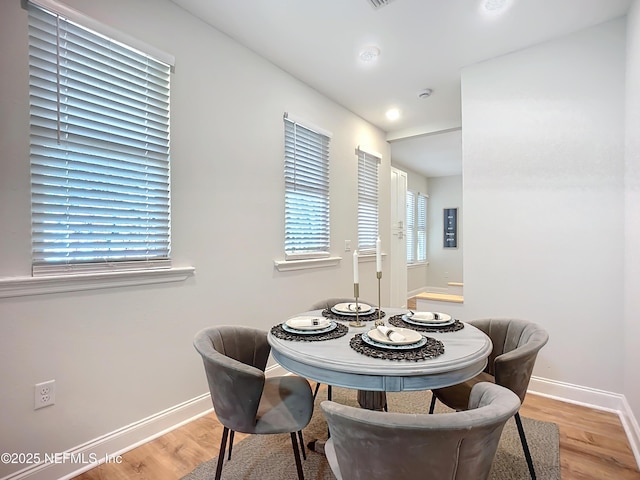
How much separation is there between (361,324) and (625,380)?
6.77 ft

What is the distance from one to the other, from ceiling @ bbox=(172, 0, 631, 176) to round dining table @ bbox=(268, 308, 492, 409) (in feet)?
7.13

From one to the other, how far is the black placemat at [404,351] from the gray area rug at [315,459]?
0.83 meters

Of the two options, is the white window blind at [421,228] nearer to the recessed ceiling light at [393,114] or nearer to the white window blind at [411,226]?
the white window blind at [411,226]

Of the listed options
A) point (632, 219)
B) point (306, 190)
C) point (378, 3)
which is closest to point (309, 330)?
point (306, 190)

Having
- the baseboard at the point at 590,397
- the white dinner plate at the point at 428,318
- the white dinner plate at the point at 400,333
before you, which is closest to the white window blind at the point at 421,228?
the baseboard at the point at 590,397

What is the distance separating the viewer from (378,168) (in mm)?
4555

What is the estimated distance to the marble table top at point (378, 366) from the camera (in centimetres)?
122

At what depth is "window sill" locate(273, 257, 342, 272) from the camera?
117 inches

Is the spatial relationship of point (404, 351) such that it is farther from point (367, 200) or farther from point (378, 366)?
point (367, 200)

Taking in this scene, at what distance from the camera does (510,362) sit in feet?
4.95

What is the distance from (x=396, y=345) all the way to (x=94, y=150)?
1899mm

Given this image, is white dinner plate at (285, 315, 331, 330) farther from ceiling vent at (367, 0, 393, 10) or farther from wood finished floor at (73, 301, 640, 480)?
ceiling vent at (367, 0, 393, 10)

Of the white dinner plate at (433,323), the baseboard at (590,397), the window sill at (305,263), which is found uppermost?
the window sill at (305,263)

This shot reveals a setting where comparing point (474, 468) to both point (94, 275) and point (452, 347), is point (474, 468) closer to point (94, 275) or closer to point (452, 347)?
point (452, 347)
